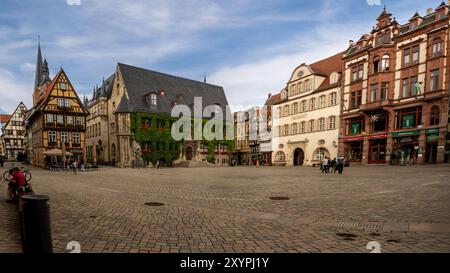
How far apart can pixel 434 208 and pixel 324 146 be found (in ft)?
93.5

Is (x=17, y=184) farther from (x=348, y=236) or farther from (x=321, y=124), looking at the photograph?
(x=321, y=124)

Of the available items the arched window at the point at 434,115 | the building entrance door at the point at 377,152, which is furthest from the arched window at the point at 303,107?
the arched window at the point at 434,115

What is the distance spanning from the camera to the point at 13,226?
5031 millimetres

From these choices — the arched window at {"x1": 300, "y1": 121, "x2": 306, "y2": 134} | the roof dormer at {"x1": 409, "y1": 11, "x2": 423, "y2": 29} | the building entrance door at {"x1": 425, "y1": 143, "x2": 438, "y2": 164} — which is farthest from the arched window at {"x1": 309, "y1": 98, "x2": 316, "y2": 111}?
the building entrance door at {"x1": 425, "y1": 143, "x2": 438, "y2": 164}

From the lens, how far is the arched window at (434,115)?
23125 millimetres

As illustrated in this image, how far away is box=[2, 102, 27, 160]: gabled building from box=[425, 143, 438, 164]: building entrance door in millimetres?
86321

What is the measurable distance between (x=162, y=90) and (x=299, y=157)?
26.1 meters

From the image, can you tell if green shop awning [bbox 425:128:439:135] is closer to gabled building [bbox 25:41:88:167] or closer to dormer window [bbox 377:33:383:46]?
dormer window [bbox 377:33:383:46]

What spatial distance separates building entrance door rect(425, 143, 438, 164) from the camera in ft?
76.6

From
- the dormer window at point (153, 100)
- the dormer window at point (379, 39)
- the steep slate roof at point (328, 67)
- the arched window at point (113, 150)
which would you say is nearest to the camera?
the dormer window at point (379, 39)

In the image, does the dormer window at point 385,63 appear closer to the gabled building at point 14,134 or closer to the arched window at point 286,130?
the arched window at point 286,130

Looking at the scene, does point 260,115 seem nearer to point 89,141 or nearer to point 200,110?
point 200,110

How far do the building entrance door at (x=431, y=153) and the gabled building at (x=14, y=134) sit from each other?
8632 centimetres
